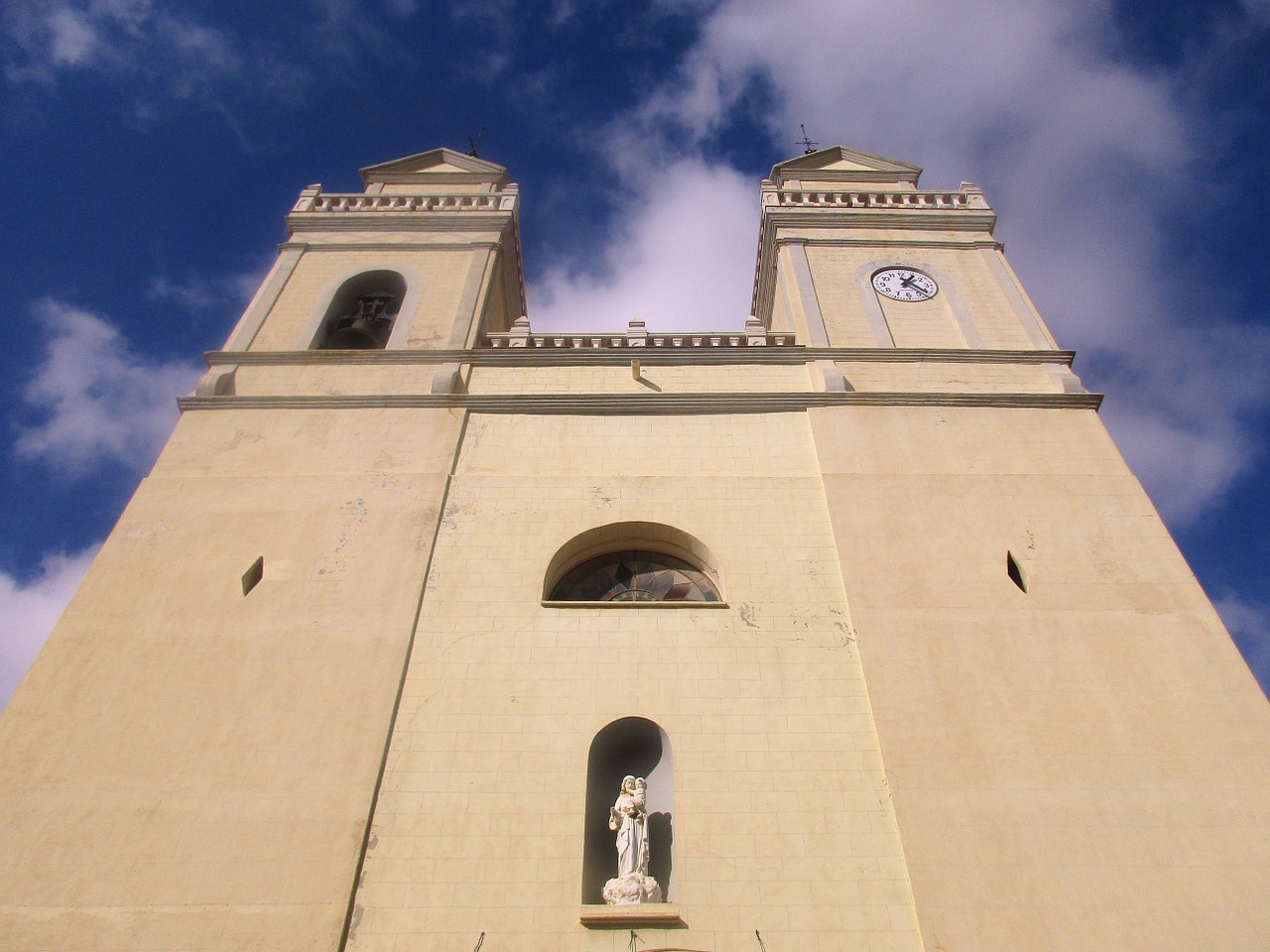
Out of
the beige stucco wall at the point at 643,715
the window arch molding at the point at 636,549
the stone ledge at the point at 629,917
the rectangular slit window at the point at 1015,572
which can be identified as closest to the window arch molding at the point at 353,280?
the beige stucco wall at the point at 643,715

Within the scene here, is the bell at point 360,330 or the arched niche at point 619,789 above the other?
the bell at point 360,330

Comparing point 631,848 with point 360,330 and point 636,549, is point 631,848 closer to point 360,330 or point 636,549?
point 636,549

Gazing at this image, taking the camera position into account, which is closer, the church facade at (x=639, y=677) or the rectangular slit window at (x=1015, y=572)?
the church facade at (x=639, y=677)

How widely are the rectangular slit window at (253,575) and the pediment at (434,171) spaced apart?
10.5 metres

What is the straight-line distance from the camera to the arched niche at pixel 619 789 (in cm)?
749

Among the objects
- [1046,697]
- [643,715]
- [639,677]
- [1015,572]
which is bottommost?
[643,715]

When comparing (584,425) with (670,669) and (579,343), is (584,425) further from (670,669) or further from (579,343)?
(670,669)

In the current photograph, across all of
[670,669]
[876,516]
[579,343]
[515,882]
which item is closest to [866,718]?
[670,669]

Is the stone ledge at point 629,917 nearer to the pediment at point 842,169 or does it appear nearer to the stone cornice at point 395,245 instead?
the stone cornice at point 395,245

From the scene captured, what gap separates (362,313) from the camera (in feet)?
46.3

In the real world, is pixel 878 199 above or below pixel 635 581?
above

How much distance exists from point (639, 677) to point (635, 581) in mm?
1747

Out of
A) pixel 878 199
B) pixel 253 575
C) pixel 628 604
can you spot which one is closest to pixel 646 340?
pixel 628 604

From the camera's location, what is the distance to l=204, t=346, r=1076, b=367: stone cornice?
12414 millimetres
